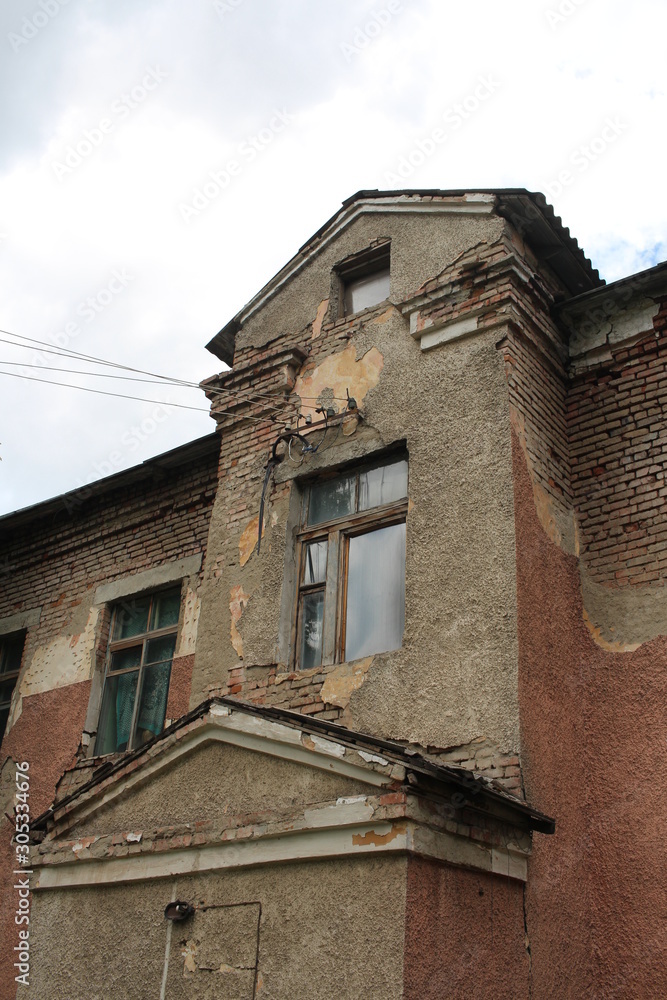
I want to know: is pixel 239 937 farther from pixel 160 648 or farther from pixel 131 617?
pixel 131 617

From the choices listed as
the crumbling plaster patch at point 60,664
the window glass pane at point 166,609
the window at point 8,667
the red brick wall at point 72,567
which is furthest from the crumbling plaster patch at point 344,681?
the window at point 8,667

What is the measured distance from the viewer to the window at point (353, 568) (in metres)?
6.41

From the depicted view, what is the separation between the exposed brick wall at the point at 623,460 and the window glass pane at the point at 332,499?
168 cm

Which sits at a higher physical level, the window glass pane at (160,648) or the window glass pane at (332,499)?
the window glass pane at (332,499)

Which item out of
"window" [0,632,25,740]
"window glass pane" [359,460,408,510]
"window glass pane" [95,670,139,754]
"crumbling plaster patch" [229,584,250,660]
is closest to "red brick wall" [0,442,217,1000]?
"window glass pane" [95,670,139,754]

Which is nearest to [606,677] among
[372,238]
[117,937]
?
[117,937]

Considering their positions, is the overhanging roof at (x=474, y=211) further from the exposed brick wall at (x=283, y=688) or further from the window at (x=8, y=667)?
the window at (x=8, y=667)

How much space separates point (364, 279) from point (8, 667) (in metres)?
5.82

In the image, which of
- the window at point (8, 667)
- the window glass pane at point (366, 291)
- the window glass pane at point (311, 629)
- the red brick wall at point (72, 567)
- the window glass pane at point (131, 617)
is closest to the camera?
the window glass pane at point (311, 629)

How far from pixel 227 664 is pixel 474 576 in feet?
6.87

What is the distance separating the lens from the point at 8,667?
1011cm

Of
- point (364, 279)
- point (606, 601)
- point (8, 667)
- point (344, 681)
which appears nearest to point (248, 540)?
point (344, 681)

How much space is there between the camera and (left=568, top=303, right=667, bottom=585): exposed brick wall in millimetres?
6273

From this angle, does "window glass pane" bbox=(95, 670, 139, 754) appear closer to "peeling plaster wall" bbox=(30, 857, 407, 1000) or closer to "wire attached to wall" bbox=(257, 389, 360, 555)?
"wire attached to wall" bbox=(257, 389, 360, 555)
